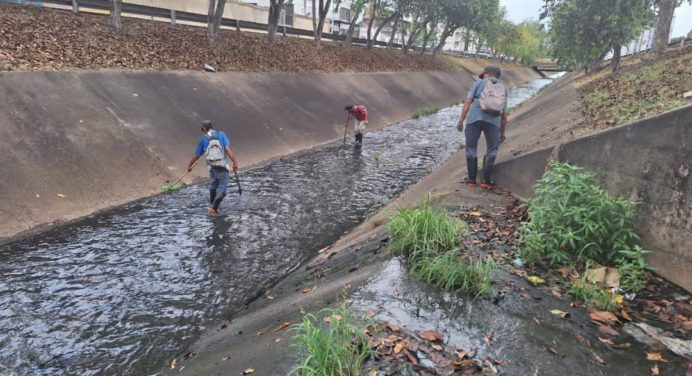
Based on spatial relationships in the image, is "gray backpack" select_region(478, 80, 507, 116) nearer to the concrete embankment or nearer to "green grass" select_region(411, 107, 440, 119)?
the concrete embankment

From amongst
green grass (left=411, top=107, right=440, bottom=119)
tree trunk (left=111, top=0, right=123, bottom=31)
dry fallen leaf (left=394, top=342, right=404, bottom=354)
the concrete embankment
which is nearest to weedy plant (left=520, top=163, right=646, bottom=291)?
dry fallen leaf (left=394, top=342, right=404, bottom=354)

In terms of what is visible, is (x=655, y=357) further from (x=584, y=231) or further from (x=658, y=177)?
(x=658, y=177)

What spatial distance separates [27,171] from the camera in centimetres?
903

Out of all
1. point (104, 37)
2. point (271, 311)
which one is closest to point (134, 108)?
point (104, 37)

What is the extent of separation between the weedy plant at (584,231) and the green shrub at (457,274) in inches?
33.6

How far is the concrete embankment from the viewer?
29.7ft

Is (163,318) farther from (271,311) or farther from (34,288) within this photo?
(34,288)

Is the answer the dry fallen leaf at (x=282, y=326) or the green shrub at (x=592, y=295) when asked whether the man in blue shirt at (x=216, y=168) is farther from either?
the green shrub at (x=592, y=295)

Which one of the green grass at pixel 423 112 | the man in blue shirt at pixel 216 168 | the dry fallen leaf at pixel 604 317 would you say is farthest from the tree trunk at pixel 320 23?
the dry fallen leaf at pixel 604 317

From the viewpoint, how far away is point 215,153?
8969mm

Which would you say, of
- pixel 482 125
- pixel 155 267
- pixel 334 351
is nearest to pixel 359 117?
pixel 482 125

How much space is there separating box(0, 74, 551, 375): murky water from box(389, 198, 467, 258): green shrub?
2.35m

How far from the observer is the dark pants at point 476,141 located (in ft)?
25.3

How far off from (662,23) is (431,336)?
71.1 feet
